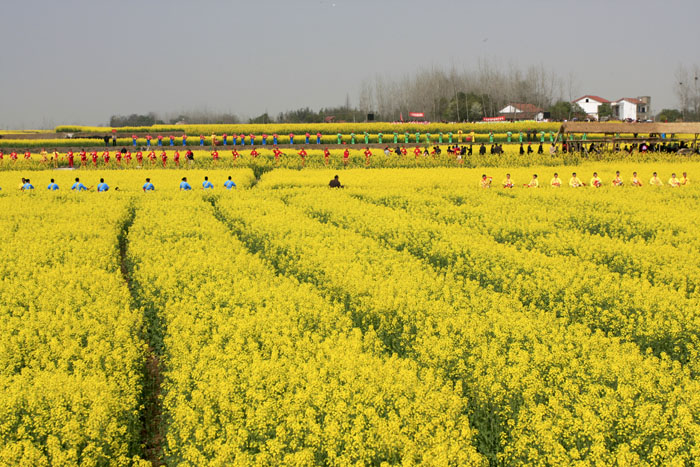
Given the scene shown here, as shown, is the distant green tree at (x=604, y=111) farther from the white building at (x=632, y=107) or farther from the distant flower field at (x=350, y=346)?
the distant flower field at (x=350, y=346)

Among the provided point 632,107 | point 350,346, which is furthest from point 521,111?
point 350,346

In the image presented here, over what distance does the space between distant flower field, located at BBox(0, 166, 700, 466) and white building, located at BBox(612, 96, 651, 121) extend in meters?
163

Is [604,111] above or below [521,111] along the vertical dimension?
below

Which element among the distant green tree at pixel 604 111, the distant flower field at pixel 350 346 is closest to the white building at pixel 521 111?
the distant green tree at pixel 604 111

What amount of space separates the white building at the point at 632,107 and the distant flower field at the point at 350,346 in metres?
163

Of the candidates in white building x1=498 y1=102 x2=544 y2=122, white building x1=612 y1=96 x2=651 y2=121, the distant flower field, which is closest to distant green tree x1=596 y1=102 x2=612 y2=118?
white building x1=498 y1=102 x2=544 y2=122

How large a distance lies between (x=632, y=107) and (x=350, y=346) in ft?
583

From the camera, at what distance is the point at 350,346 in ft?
26.6

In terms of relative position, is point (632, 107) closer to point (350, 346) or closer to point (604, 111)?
point (604, 111)

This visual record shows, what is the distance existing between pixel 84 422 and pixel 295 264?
24.6ft

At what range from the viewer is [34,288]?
1108 cm

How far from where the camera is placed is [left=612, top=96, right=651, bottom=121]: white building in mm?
162125

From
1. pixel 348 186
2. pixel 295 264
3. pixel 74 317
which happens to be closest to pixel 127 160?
pixel 348 186

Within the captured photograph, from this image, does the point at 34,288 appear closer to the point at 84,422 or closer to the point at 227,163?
the point at 84,422
